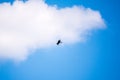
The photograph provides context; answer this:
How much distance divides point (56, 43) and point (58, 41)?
546 mm

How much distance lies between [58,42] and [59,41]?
0.95ft

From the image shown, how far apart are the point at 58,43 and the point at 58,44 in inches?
9.1

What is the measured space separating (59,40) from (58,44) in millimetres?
902

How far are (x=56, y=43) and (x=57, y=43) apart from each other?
17 cm

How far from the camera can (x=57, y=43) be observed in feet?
140

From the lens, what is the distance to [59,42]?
140 ft

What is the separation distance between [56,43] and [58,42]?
40 cm

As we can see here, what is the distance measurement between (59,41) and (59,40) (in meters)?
0.20

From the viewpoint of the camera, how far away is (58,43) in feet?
140

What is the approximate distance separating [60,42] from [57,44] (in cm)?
71

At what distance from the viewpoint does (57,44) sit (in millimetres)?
42406

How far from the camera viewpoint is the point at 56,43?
4266cm

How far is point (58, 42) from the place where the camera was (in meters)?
42.8

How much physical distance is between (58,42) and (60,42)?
0.35 metres
